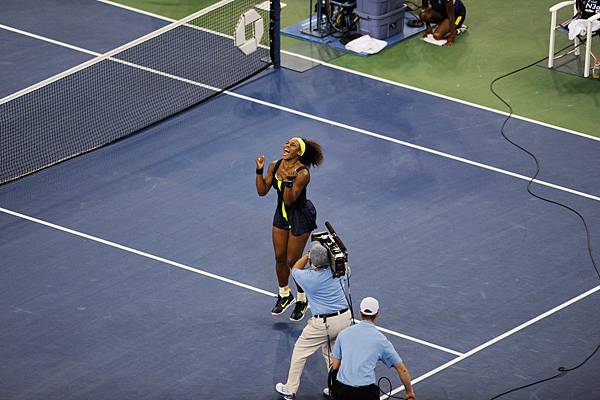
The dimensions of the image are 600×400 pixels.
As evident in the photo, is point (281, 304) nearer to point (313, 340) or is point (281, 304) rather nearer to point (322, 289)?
point (313, 340)

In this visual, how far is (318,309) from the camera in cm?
1359

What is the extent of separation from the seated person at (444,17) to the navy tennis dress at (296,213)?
26.9ft

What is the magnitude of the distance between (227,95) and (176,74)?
3.57 ft

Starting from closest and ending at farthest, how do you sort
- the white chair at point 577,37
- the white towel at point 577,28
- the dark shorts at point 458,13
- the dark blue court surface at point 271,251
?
1. the dark blue court surface at point 271,251
2. the white chair at point 577,37
3. the white towel at point 577,28
4. the dark shorts at point 458,13

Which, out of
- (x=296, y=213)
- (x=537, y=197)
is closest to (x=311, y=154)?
(x=296, y=213)

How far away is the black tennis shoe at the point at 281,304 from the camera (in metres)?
15.5

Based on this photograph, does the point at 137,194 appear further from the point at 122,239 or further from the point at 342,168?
the point at 342,168

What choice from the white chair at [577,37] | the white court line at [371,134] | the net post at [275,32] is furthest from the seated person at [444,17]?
the white court line at [371,134]

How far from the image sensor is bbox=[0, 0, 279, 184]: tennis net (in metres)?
19.3

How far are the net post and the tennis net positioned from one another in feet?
0.05

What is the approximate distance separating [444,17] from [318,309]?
10.0 metres

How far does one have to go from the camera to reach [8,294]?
15.9m

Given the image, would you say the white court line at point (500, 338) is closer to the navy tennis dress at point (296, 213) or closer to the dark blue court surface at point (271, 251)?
the dark blue court surface at point (271, 251)

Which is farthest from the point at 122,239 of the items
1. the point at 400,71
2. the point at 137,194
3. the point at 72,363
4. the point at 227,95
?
the point at 400,71
